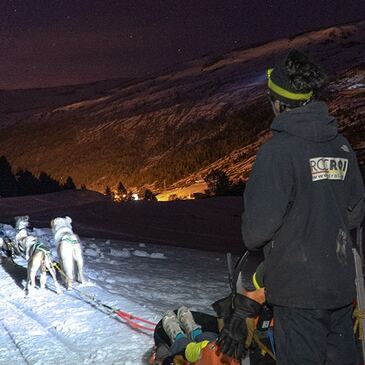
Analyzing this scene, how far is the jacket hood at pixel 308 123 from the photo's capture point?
91.7 inches

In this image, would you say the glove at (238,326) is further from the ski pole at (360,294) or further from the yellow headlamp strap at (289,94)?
the yellow headlamp strap at (289,94)

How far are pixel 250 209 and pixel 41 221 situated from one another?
62.6ft

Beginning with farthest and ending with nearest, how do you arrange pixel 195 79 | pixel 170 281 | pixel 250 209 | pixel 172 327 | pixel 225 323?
pixel 195 79, pixel 170 281, pixel 172 327, pixel 225 323, pixel 250 209

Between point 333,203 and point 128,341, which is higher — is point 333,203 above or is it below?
above

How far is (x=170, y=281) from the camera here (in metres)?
8.36

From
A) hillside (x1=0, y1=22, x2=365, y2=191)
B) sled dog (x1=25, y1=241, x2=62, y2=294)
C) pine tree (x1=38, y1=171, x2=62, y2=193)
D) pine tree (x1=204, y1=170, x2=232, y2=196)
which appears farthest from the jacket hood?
hillside (x1=0, y1=22, x2=365, y2=191)

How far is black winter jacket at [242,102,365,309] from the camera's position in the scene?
89.0 inches

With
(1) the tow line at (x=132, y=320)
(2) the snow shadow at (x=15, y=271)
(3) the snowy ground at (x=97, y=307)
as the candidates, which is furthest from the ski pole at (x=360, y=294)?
(2) the snow shadow at (x=15, y=271)

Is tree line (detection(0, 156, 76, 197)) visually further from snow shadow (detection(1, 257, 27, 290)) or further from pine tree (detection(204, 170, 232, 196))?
snow shadow (detection(1, 257, 27, 290))

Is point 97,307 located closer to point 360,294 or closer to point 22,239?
point 22,239

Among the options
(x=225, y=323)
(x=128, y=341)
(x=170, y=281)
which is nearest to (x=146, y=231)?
(x=170, y=281)

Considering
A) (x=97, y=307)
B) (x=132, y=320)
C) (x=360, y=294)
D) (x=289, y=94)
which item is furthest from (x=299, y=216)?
(x=97, y=307)

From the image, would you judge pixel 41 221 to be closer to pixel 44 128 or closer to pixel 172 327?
pixel 172 327

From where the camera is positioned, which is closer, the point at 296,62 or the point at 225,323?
the point at 296,62
